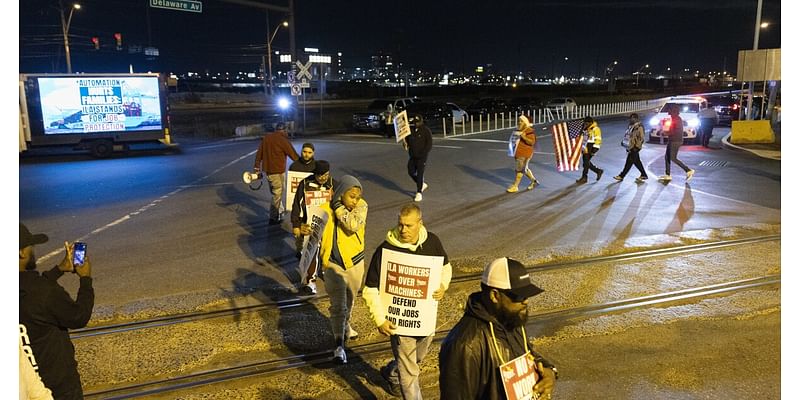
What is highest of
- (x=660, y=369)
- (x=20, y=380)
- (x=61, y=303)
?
(x=61, y=303)

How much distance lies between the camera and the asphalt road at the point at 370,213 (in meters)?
8.23

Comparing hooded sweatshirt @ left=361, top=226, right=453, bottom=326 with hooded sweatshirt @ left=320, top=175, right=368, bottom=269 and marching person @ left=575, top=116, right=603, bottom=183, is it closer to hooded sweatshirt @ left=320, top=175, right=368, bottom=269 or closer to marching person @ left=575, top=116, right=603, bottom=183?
hooded sweatshirt @ left=320, top=175, right=368, bottom=269

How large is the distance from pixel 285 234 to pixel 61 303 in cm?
664

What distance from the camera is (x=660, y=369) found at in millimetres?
5234

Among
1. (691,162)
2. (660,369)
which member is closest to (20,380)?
(660,369)

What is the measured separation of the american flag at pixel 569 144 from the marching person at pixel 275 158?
711 centimetres

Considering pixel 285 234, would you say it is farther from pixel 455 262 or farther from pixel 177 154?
pixel 177 154

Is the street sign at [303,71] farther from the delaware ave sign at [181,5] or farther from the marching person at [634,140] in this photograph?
the marching person at [634,140]

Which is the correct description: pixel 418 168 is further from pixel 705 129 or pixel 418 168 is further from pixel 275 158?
pixel 705 129

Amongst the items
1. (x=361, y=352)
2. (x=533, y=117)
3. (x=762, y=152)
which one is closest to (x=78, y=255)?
(x=361, y=352)

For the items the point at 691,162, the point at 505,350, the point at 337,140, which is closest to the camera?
the point at 505,350

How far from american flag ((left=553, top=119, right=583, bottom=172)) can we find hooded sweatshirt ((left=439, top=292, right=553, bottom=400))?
1203 cm

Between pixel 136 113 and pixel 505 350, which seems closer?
pixel 505 350

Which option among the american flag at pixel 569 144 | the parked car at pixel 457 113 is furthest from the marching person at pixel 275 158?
the parked car at pixel 457 113
